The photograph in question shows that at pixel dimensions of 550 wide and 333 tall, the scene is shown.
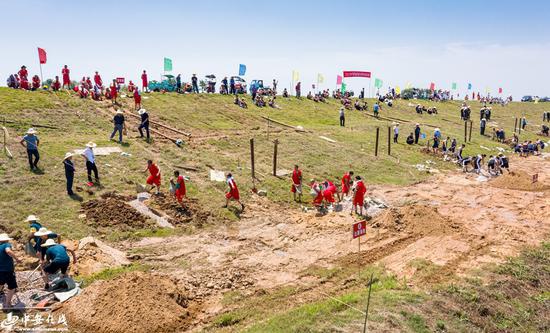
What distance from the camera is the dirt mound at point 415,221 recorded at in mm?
16530

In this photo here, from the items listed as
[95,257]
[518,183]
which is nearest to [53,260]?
[95,257]

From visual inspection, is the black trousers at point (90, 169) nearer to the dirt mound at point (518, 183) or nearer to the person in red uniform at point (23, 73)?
the person in red uniform at point (23, 73)

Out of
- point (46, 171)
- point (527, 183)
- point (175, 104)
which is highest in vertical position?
point (175, 104)

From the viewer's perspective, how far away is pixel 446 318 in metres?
10.2

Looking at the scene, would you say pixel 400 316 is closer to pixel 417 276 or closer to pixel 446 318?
pixel 446 318

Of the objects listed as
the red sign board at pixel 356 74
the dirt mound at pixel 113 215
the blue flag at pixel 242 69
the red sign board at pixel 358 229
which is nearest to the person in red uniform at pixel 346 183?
the red sign board at pixel 358 229

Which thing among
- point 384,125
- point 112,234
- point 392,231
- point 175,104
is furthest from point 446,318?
point 384,125

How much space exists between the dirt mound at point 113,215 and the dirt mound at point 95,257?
1.87 metres

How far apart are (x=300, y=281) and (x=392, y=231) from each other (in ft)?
17.9

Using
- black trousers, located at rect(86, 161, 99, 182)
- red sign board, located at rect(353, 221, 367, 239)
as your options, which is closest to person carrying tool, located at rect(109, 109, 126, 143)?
black trousers, located at rect(86, 161, 99, 182)

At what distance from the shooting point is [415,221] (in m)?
17.0

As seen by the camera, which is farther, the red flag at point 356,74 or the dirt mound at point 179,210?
the red flag at point 356,74

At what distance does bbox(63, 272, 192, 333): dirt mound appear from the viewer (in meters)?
9.37

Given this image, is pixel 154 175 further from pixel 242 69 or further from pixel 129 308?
pixel 242 69
